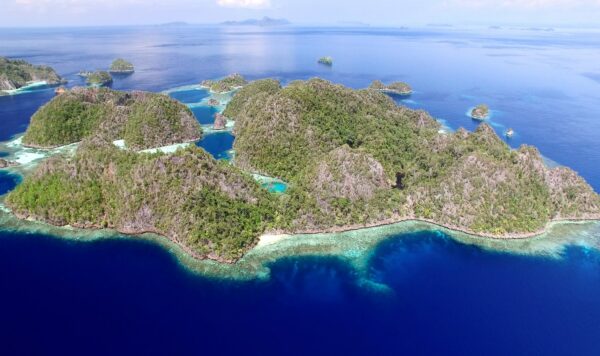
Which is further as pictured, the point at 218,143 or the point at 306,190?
the point at 218,143

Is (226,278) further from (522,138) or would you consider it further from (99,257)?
(522,138)

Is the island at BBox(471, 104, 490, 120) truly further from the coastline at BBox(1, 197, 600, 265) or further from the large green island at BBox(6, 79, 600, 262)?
the coastline at BBox(1, 197, 600, 265)

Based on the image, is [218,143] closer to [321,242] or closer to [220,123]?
[220,123]

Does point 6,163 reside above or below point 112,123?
below

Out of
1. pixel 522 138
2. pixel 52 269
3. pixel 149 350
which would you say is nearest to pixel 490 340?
pixel 149 350

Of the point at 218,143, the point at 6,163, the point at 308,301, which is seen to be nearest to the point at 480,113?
the point at 218,143

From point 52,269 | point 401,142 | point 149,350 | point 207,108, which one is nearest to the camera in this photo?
point 149,350

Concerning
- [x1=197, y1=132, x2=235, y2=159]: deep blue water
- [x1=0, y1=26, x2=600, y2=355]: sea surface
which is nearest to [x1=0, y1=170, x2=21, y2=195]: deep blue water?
[x1=0, y1=26, x2=600, y2=355]: sea surface
